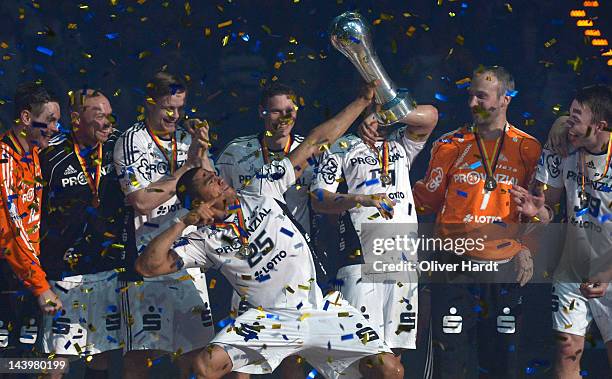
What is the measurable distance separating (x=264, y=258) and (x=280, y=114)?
1032 millimetres

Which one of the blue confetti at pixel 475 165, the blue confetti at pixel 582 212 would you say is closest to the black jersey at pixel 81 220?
the blue confetti at pixel 475 165

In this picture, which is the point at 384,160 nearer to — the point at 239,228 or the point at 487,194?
the point at 487,194

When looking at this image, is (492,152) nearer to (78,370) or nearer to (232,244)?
(232,244)

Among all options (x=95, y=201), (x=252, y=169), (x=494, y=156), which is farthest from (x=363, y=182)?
(x=95, y=201)

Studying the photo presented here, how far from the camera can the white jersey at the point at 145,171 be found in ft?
26.3

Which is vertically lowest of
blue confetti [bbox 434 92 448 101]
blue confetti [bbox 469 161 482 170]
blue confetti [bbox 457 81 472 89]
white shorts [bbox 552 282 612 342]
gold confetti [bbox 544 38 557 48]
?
white shorts [bbox 552 282 612 342]

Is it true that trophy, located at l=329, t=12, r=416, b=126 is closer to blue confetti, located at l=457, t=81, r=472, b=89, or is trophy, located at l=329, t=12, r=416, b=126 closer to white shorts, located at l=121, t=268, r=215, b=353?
blue confetti, located at l=457, t=81, r=472, b=89

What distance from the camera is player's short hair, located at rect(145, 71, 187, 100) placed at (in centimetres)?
813

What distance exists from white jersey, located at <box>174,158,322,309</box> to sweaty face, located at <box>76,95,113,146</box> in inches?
39.6

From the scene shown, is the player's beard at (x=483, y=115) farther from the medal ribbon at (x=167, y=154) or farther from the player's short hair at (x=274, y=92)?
the medal ribbon at (x=167, y=154)

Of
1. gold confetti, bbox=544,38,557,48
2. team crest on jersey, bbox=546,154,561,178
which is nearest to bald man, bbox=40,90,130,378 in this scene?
team crest on jersey, bbox=546,154,561,178

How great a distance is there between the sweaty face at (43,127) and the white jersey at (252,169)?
40.4 inches

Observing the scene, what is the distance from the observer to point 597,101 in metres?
8.00

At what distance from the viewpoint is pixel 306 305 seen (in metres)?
7.51
